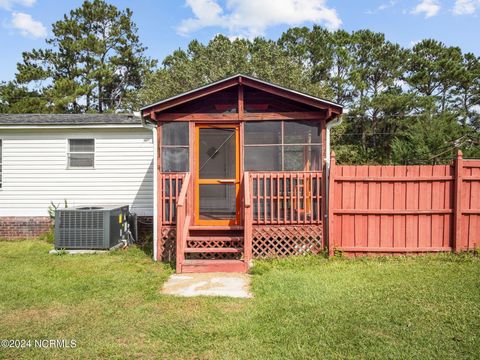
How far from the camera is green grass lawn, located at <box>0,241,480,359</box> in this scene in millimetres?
3211

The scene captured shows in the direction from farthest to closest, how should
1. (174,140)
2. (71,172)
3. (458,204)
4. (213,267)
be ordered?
(71,172)
(174,140)
(458,204)
(213,267)

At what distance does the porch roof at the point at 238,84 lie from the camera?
651cm

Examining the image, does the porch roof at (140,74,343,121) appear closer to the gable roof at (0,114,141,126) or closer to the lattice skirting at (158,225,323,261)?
the lattice skirting at (158,225,323,261)

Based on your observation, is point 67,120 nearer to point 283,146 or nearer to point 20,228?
point 20,228

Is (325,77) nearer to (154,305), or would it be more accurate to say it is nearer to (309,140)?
(309,140)

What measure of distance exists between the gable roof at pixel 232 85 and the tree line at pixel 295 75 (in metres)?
16.8

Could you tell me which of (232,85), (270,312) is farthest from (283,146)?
(270,312)

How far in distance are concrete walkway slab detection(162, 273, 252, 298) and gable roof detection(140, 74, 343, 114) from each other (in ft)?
9.99

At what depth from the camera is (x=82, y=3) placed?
2659cm

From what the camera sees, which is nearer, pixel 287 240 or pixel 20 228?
pixel 287 240

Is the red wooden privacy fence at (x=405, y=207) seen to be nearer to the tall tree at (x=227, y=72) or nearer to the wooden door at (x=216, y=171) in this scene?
the wooden door at (x=216, y=171)

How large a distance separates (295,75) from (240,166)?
1783 cm

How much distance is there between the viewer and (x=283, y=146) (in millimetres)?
6754

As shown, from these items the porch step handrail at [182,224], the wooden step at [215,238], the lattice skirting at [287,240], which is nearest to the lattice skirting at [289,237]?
the lattice skirting at [287,240]
